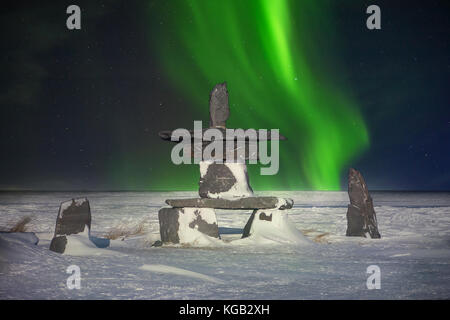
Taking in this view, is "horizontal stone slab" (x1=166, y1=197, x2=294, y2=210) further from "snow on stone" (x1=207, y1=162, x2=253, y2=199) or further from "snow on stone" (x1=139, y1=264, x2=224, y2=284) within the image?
"snow on stone" (x1=139, y1=264, x2=224, y2=284)

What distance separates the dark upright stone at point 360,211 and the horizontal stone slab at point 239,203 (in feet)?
9.39

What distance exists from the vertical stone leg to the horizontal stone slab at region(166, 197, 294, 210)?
0.17 meters

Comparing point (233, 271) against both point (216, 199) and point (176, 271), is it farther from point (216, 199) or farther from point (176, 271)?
point (216, 199)

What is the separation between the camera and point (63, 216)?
1070 cm

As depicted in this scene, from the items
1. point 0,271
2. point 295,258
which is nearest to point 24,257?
point 0,271

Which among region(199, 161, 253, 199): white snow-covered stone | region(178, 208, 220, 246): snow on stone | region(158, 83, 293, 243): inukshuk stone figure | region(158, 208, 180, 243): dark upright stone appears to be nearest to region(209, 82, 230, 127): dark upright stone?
region(158, 83, 293, 243): inukshuk stone figure

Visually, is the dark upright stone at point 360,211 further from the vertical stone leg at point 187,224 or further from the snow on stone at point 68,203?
the snow on stone at point 68,203

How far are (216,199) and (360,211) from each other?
4489mm

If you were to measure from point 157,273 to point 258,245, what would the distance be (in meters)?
4.30

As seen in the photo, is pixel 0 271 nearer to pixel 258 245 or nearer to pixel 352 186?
pixel 258 245

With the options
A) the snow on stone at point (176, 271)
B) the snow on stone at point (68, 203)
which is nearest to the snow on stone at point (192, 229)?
the snow on stone at point (68, 203)

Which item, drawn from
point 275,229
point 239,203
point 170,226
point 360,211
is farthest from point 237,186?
point 360,211

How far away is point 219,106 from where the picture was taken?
12.6m

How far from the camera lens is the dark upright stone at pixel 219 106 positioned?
12.5 meters
